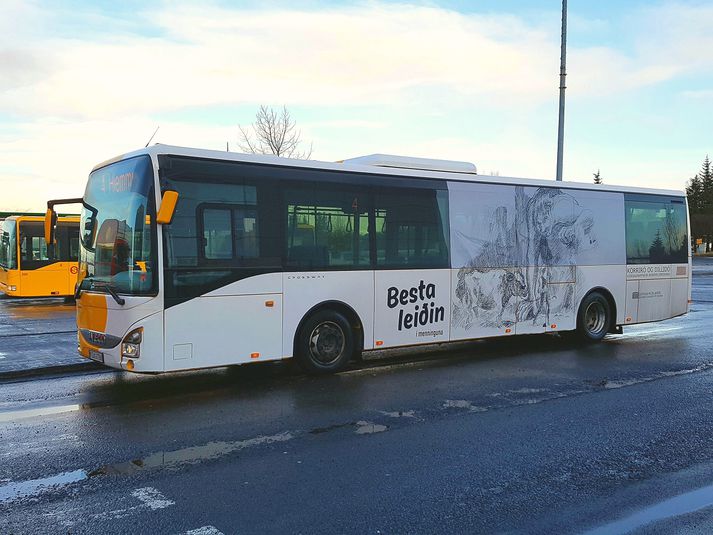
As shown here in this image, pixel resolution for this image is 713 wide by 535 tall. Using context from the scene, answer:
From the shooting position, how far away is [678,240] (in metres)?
13.6

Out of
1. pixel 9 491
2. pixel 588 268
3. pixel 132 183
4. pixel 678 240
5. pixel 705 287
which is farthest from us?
pixel 705 287

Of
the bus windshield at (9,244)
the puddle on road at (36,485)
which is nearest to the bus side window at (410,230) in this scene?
the puddle on road at (36,485)

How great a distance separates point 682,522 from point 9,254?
23.1m

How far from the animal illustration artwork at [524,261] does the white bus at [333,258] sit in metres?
0.03

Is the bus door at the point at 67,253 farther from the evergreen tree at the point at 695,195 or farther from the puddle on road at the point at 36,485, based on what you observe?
the evergreen tree at the point at 695,195

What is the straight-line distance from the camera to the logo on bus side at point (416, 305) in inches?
387

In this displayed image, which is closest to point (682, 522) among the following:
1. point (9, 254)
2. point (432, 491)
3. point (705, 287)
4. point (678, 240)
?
point (432, 491)

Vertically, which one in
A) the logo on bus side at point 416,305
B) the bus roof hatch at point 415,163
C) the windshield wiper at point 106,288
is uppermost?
the bus roof hatch at point 415,163

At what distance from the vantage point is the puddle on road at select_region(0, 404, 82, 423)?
22.8 feet

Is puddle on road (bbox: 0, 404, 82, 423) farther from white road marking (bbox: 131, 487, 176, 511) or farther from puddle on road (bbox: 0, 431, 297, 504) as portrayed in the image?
white road marking (bbox: 131, 487, 176, 511)

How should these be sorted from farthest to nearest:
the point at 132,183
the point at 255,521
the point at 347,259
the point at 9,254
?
the point at 9,254 → the point at 347,259 → the point at 132,183 → the point at 255,521

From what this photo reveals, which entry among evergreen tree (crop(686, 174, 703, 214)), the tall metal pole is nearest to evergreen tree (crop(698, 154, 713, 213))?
evergreen tree (crop(686, 174, 703, 214))

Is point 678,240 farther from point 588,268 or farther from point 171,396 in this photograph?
point 171,396

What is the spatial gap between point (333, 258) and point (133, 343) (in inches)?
116
